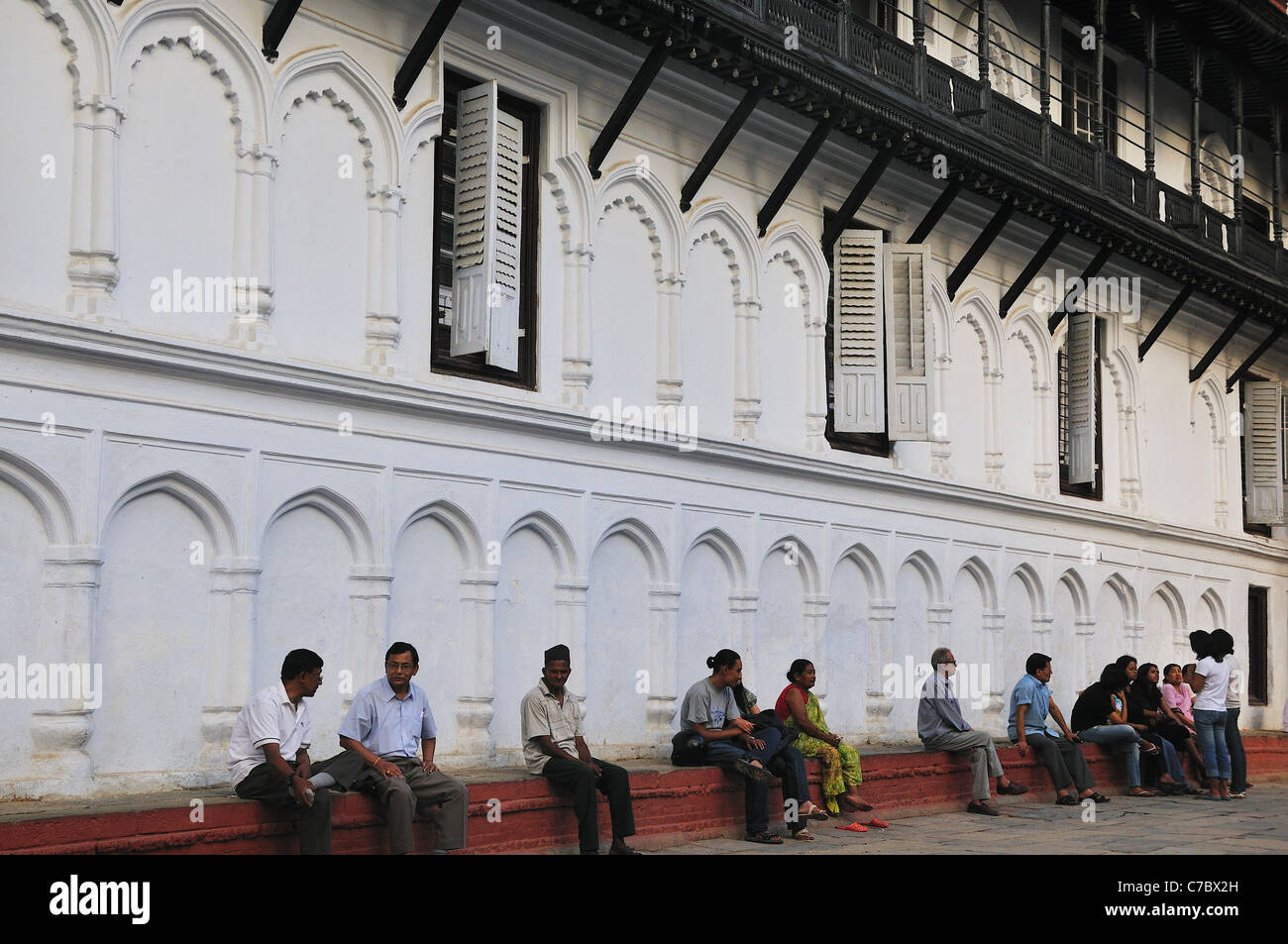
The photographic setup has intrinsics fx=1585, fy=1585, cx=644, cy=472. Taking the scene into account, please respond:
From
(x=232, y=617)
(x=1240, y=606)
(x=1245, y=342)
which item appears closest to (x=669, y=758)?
(x=232, y=617)

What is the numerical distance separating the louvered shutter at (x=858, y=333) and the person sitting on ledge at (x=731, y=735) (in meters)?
4.64

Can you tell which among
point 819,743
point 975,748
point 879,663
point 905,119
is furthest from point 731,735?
point 905,119

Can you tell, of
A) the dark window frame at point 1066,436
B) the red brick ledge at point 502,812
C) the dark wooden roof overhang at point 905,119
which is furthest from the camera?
the dark window frame at point 1066,436

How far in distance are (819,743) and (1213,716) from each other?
5.90 m

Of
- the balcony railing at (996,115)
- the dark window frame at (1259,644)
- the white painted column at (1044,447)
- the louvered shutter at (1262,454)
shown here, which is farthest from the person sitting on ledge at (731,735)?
the louvered shutter at (1262,454)

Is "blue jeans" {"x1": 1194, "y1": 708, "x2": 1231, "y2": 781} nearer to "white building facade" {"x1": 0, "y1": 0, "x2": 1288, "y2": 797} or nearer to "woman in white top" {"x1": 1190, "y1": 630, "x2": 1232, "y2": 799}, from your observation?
"woman in white top" {"x1": 1190, "y1": 630, "x2": 1232, "y2": 799}

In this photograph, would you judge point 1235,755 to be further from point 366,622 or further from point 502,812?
point 366,622

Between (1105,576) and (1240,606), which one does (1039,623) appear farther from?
(1240,606)

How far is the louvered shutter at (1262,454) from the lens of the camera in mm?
24469

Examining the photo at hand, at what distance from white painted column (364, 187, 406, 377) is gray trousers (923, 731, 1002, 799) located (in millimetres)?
6442

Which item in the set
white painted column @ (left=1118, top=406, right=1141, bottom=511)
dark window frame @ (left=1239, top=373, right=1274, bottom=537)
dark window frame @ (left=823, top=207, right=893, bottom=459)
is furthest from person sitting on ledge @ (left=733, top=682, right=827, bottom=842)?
dark window frame @ (left=1239, top=373, right=1274, bottom=537)

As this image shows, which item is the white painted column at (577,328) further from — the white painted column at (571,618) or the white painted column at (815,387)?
the white painted column at (815,387)

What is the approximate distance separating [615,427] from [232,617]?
4.23 metres

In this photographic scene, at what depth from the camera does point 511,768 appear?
12406 mm
